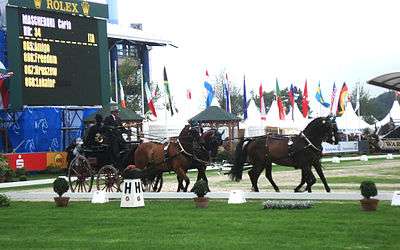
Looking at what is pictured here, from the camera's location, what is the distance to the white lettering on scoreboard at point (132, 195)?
16.0 m

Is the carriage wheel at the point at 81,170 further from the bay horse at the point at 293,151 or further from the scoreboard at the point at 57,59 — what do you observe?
the scoreboard at the point at 57,59

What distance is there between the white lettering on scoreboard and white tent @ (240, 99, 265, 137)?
1286 inches

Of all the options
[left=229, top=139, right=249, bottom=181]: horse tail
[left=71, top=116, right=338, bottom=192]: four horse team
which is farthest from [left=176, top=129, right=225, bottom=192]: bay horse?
[left=229, top=139, right=249, bottom=181]: horse tail

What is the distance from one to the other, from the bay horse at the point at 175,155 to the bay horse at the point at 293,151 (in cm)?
117

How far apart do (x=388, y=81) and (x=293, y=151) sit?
115 inches

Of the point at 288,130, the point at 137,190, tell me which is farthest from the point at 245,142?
the point at 288,130

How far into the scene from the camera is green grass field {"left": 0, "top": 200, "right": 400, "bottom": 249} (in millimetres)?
10106

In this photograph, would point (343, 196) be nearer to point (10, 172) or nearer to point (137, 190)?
point (137, 190)

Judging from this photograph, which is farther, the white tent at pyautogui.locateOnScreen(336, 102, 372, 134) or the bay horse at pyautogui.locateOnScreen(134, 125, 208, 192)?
the white tent at pyautogui.locateOnScreen(336, 102, 372, 134)

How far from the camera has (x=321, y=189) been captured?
64.3 ft

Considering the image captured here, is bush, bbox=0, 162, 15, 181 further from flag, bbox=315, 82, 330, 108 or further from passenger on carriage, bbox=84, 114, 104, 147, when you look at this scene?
flag, bbox=315, 82, 330, 108

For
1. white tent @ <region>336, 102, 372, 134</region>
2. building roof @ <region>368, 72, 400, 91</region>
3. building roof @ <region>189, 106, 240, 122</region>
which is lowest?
white tent @ <region>336, 102, 372, 134</region>

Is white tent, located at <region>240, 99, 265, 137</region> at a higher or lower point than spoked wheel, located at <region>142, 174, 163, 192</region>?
higher

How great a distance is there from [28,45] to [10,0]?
Result: 8.27 ft
